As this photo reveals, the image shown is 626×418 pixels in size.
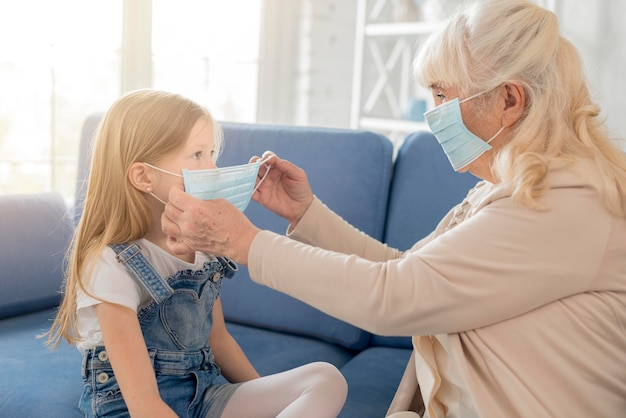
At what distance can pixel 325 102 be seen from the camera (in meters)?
4.08

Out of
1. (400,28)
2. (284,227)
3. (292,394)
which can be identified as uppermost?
(400,28)

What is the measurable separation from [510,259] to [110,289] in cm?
70

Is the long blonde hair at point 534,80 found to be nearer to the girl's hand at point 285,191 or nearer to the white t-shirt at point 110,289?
the girl's hand at point 285,191

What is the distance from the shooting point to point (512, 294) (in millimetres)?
1105

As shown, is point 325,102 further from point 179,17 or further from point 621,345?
point 621,345

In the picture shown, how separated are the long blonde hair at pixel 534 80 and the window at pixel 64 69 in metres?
1.89

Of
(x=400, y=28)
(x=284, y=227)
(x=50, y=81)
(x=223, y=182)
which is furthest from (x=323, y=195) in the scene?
(x=400, y=28)

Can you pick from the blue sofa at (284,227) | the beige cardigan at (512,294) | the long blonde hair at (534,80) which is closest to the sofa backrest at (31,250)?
the blue sofa at (284,227)

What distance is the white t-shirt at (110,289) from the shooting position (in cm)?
127

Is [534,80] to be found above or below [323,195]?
above

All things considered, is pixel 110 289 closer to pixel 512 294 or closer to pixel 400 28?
pixel 512 294

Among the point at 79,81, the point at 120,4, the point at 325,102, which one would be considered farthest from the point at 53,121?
the point at 325,102

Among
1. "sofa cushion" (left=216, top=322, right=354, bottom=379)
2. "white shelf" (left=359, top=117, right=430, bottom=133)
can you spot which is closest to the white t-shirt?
"sofa cushion" (left=216, top=322, right=354, bottom=379)

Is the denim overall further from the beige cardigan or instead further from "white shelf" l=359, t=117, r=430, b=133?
"white shelf" l=359, t=117, r=430, b=133
